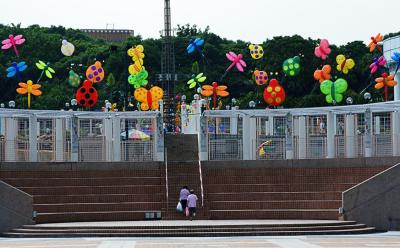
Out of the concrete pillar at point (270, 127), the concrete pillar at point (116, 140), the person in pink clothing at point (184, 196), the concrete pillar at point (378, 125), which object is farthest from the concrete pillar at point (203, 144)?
the concrete pillar at point (378, 125)

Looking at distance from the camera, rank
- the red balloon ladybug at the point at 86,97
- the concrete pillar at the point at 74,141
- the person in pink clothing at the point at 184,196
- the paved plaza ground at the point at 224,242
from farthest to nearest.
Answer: the red balloon ladybug at the point at 86,97, the concrete pillar at the point at 74,141, the person in pink clothing at the point at 184,196, the paved plaza ground at the point at 224,242

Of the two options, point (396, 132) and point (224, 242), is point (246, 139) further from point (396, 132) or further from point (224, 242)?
point (224, 242)

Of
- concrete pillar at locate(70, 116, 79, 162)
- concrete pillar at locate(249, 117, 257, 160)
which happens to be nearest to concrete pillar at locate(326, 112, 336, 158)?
concrete pillar at locate(249, 117, 257, 160)

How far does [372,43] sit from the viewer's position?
2515 inches

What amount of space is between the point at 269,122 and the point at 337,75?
4762 cm

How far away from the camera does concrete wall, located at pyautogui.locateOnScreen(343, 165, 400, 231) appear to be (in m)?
37.1

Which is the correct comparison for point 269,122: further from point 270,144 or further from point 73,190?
point 73,190

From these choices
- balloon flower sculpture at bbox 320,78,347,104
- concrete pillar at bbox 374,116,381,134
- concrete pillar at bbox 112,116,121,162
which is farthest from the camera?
balloon flower sculpture at bbox 320,78,347,104

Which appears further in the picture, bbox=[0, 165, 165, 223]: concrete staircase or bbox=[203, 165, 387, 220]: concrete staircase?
bbox=[203, 165, 387, 220]: concrete staircase

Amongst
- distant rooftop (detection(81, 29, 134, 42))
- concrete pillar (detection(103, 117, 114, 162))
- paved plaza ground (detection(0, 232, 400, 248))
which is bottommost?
paved plaza ground (detection(0, 232, 400, 248))

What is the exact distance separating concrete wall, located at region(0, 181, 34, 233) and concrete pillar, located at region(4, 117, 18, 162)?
4995mm

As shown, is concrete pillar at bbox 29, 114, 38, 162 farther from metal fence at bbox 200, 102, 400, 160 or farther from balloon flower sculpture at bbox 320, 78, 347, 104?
balloon flower sculpture at bbox 320, 78, 347, 104

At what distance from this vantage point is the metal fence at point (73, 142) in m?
41.5

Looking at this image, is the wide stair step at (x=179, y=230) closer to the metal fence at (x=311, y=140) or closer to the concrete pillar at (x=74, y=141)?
the concrete pillar at (x=74, y=141)
